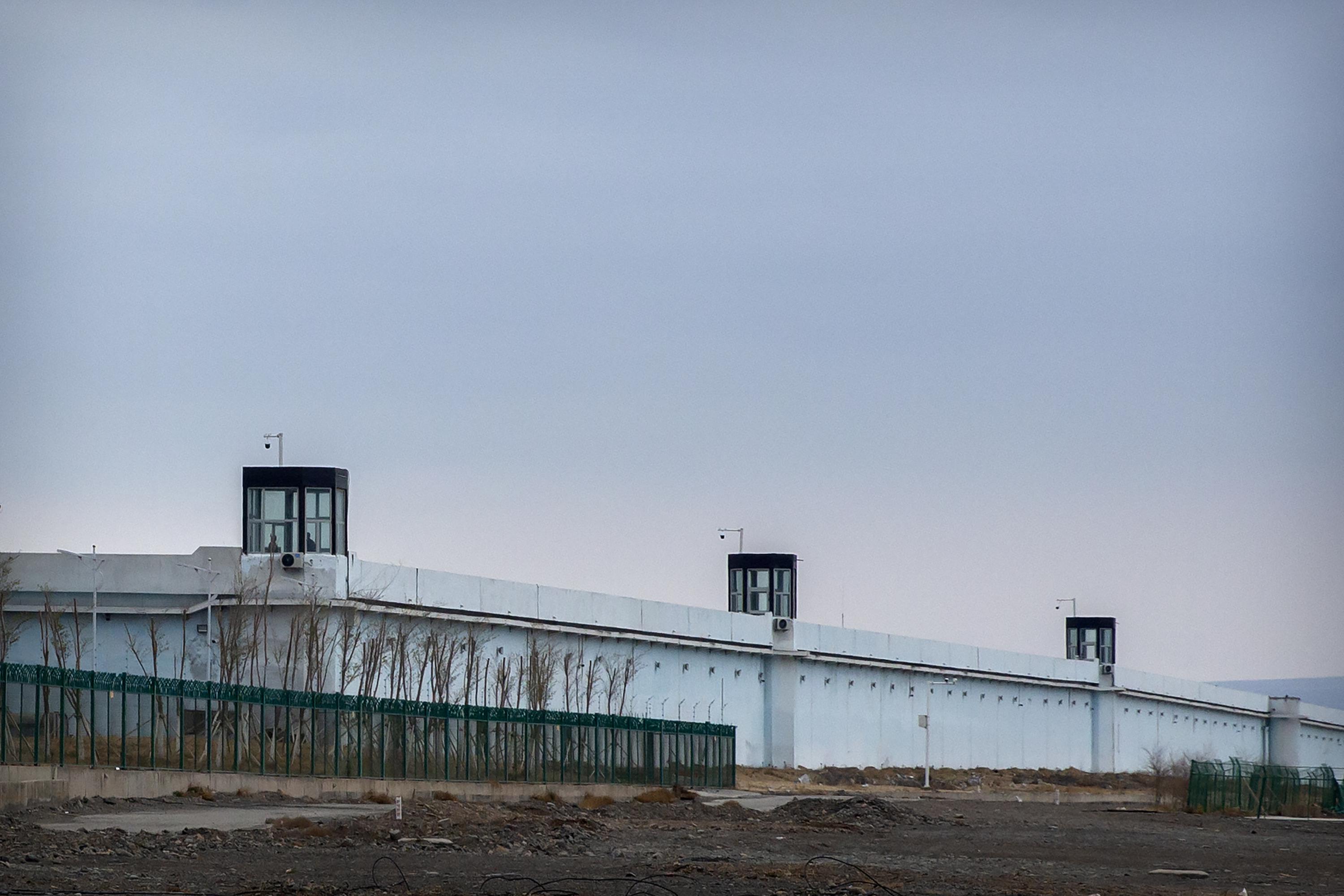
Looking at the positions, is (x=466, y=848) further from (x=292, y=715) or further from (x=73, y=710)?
(x=292, y=715)

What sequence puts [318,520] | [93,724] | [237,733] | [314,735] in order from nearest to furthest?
[93,724] < [237,733] < [314,735] < [318,520]

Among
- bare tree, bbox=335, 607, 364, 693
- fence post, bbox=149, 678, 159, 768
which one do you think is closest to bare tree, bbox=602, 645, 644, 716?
bare tree, bbox=335, 607, 364, 693

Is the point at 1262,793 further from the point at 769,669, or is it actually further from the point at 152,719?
the point at 152,719

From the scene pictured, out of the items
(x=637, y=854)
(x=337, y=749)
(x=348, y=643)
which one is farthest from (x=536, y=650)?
(x=637, y=854)

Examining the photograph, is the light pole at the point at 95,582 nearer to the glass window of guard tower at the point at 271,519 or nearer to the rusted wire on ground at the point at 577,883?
the glass window of guard tower at the point at 271,519

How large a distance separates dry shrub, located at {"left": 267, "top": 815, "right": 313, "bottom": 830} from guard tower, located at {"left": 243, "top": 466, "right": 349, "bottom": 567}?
27.6 m

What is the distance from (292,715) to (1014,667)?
61.3 metres

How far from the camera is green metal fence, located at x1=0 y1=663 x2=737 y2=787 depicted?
3662cm

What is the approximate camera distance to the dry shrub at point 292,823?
2922 centimetres

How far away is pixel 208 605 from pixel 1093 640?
76.6m

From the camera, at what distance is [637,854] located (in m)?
28.8

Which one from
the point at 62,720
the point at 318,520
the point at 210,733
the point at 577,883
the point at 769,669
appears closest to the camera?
the point at 577,883

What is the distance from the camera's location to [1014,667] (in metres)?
101

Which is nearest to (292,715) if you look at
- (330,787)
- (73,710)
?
(330,787)
